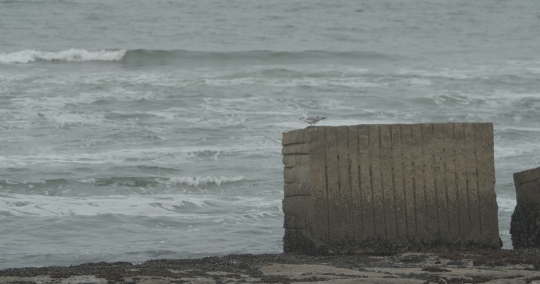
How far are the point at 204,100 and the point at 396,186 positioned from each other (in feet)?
48.2

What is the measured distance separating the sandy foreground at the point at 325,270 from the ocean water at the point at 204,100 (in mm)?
1869

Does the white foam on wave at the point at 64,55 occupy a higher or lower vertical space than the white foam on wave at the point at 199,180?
higher

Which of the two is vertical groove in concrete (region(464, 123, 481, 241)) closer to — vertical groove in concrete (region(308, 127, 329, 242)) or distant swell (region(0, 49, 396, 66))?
vertical groove in concrete (region(308, 127, 329, 242))

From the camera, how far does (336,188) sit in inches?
262

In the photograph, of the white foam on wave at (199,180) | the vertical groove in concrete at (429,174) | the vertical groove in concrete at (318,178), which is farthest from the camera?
the white foam on wave at (199,180)

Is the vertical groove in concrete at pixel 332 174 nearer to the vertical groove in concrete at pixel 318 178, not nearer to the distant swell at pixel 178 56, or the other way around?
the vertical groove in concrete at pixel 318 178

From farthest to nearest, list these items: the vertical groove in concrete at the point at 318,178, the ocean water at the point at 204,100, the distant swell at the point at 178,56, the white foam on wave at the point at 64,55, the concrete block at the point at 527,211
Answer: the distant swell at the point at 178,56 < the white foam on wave at the point at 64,55 < the ocean water at the point at 204,100 < the concrete block at the point at 527,211 < the vertical groove in concrete at the point at 318,178

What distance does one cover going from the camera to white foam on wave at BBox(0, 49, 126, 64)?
28.5 metres

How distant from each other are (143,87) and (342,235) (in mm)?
17066

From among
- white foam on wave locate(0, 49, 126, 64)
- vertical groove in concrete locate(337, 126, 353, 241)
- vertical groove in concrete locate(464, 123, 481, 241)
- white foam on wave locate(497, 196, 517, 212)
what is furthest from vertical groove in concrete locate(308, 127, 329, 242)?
white foam on wave locate(0, 49, 126, 64)

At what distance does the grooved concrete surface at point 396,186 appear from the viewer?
664 centimetres

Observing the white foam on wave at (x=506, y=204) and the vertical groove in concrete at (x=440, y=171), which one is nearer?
the vertical groove in concrete at (x=440, y=171)

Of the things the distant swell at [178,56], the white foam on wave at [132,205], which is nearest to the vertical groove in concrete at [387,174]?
the white foam on wave at [132,205]

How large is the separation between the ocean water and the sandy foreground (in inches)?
73.6
